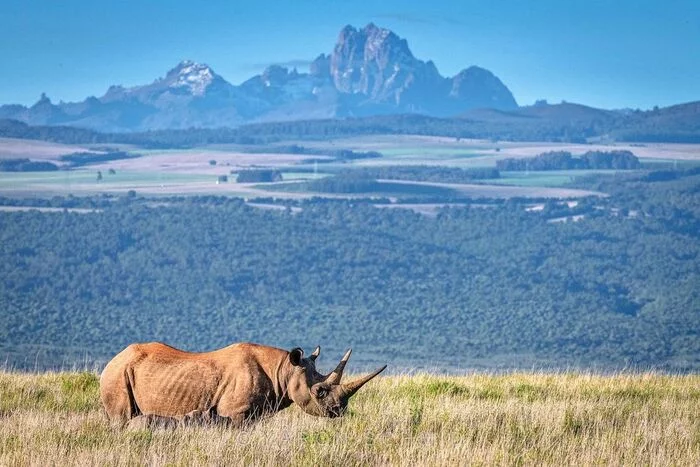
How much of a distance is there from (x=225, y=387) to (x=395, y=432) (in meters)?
1.92

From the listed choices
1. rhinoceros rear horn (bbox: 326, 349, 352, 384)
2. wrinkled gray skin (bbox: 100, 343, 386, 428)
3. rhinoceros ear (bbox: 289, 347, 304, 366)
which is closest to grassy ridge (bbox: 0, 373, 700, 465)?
wrinkled gray skin (bbox: 100, 343, 386, 428)

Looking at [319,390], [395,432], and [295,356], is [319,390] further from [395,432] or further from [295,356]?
[395,432]

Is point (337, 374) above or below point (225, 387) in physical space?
above

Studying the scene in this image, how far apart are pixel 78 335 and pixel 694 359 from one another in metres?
89.4

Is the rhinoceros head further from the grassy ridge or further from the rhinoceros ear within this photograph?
the grassy ridge

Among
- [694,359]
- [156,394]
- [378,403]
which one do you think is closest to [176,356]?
[156,394]

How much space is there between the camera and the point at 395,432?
41.4ft

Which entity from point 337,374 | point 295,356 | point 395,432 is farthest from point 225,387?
point 395,432

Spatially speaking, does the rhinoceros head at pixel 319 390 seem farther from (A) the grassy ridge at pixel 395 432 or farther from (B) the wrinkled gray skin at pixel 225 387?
(A) the grassy ridge at pixel 395 432

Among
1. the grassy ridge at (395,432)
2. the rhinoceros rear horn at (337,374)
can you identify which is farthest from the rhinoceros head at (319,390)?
the grassy ridge at (395,432)

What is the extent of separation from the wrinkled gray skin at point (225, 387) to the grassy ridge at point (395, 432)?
0.24 m

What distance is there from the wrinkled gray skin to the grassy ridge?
0.24 m

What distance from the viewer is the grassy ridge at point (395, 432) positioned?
1093cm

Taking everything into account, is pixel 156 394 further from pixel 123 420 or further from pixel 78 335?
pixel 78 335
